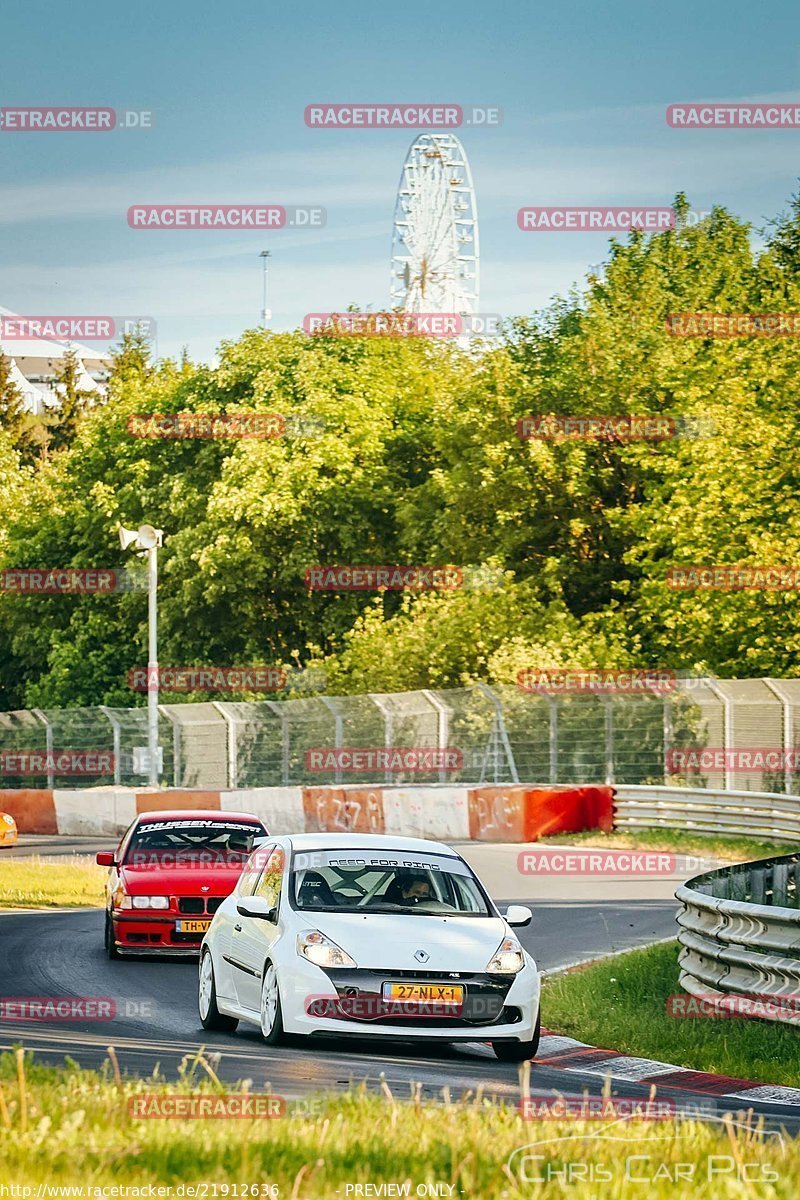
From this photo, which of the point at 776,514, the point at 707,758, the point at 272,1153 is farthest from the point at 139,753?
the point at 272,1153

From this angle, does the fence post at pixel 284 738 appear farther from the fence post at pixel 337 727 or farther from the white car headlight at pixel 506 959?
the white car headlight at pixel 506 959

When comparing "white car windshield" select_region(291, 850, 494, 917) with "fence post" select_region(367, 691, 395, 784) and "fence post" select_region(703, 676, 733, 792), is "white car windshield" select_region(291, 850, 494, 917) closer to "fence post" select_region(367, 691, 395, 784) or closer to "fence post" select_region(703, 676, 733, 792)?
"fence post" select_region(703, 676, 733, 792)

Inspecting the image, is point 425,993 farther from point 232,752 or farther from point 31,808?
point 31,808

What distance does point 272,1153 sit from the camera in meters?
5.91

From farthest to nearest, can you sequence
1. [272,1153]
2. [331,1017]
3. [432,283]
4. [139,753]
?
[432,283]
[139,753]
[331,1017]
[272,1153]

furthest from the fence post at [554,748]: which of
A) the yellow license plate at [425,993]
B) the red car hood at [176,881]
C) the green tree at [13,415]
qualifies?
the green tree at [13,415]

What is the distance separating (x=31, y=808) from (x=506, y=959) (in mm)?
28571

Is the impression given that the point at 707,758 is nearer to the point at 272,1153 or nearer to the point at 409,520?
the point at 409,520

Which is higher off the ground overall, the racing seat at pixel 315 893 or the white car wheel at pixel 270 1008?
the racing seat at pixel 315 893

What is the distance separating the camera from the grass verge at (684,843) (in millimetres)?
29438

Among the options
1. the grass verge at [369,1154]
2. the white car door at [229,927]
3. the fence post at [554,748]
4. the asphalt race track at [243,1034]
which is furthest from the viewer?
the fence post at [554,748]

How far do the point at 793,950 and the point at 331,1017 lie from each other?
9.06 feet

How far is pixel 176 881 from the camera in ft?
56.5

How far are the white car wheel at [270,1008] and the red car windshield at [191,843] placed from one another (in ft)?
19.6
